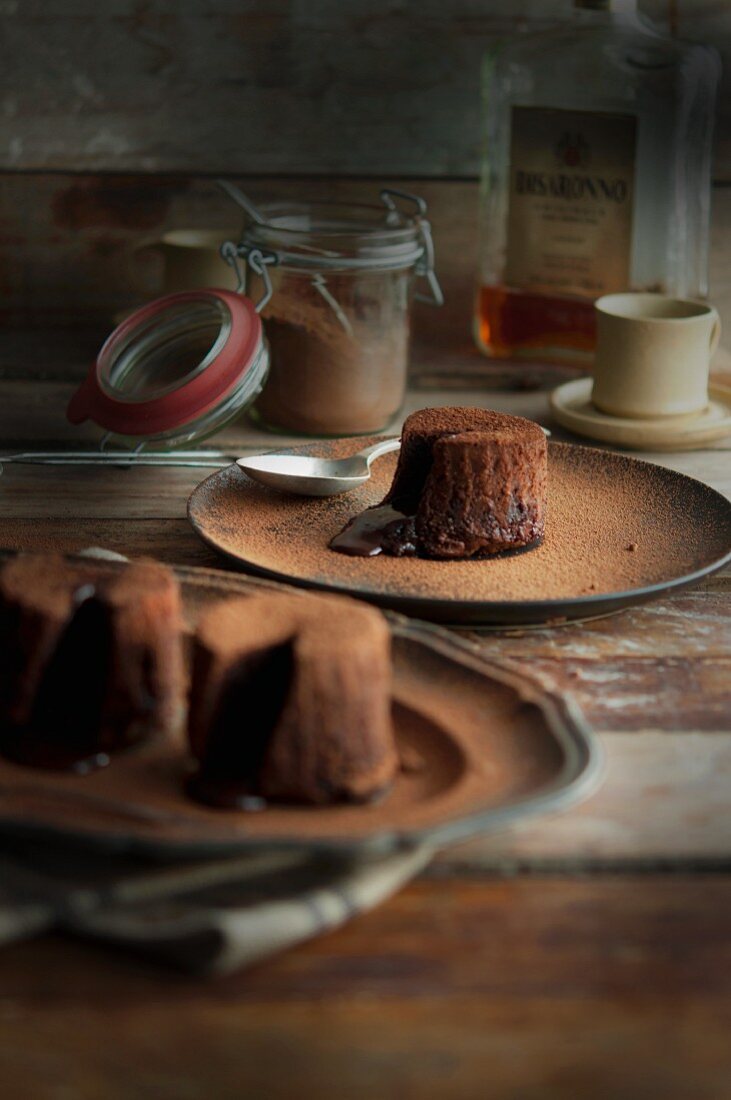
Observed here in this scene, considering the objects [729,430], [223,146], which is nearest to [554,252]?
[729,430]

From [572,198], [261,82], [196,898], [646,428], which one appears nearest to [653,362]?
[646,428]

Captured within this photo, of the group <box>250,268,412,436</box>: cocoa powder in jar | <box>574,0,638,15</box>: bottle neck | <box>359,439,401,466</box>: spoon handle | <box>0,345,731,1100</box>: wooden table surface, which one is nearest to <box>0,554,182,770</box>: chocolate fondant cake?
<box>0,345,731,1100</box>: wooden table surface

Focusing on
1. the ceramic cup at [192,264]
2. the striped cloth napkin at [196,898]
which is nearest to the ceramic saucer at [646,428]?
the ceramic cup at [192,264]

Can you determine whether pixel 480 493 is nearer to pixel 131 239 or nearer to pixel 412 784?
pixel 412 784

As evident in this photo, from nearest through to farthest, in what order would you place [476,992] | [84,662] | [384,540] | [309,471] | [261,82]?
[476,992], [84,662], [384,540], [309,471], [261,82]

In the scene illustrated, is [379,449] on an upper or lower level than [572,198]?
lower

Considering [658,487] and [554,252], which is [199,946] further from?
[554,252]

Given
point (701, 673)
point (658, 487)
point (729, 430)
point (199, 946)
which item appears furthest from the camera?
point (729, 430)
